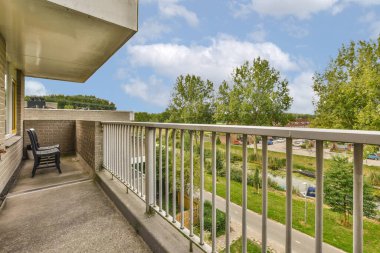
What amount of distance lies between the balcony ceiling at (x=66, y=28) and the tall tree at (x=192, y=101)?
83.8 ft

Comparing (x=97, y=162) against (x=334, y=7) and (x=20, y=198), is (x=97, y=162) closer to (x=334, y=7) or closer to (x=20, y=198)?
(x=20, y=198)

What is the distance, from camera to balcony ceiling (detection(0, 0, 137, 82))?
8.38 ft

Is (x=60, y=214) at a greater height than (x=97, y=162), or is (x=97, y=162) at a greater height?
(x=97, y=162)

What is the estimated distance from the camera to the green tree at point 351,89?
47.0 feet

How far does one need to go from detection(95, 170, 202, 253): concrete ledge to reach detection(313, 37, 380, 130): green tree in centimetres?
1709

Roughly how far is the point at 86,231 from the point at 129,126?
1.19m

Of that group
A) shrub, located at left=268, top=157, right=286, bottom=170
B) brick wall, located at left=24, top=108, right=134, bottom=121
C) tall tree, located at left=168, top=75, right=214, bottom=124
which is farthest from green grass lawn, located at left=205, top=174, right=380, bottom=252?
tall tree, located at left=168, top=75, right=214, bottom=124

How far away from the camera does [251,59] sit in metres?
25.2

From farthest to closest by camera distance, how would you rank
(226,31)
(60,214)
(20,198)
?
(226,31), (20,198), (60,214)

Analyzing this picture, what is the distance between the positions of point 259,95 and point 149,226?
2517 cm

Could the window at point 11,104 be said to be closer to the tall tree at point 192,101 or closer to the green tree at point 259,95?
the green tree at point 259,95

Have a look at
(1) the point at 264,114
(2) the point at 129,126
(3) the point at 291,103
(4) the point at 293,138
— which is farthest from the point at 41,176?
(3) the point at 291,103

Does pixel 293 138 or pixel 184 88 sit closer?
pixel 293 138

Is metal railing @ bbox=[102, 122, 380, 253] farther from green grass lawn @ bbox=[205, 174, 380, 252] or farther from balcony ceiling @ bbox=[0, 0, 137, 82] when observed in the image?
balcony ceiling @ bbox=[0, 0, 137, 82]
